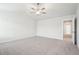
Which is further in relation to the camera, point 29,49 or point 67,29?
point 67,29

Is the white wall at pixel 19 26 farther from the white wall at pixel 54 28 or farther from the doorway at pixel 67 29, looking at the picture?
the doorway at pixel 67 29

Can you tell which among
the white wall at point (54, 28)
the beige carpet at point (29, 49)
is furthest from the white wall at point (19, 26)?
the white wall at point (54, 28)

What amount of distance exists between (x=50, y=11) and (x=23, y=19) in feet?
2.10

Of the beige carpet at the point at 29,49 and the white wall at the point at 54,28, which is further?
the white wall at the point at 54,28

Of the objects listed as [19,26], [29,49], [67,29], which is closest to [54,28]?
[67,29]

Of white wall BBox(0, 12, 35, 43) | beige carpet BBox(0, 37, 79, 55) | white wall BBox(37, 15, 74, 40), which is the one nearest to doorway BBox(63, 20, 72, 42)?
white wall BBox(37, 15, 74, 40)

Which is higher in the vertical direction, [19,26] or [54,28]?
[19,26]

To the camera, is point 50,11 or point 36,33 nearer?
point 50,11

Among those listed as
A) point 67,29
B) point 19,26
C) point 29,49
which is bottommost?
point 29,49

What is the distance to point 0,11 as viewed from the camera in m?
1.55

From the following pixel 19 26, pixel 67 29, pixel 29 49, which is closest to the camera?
pixel 19 26

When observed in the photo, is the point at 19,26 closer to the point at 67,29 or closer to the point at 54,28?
the point at 54,28
